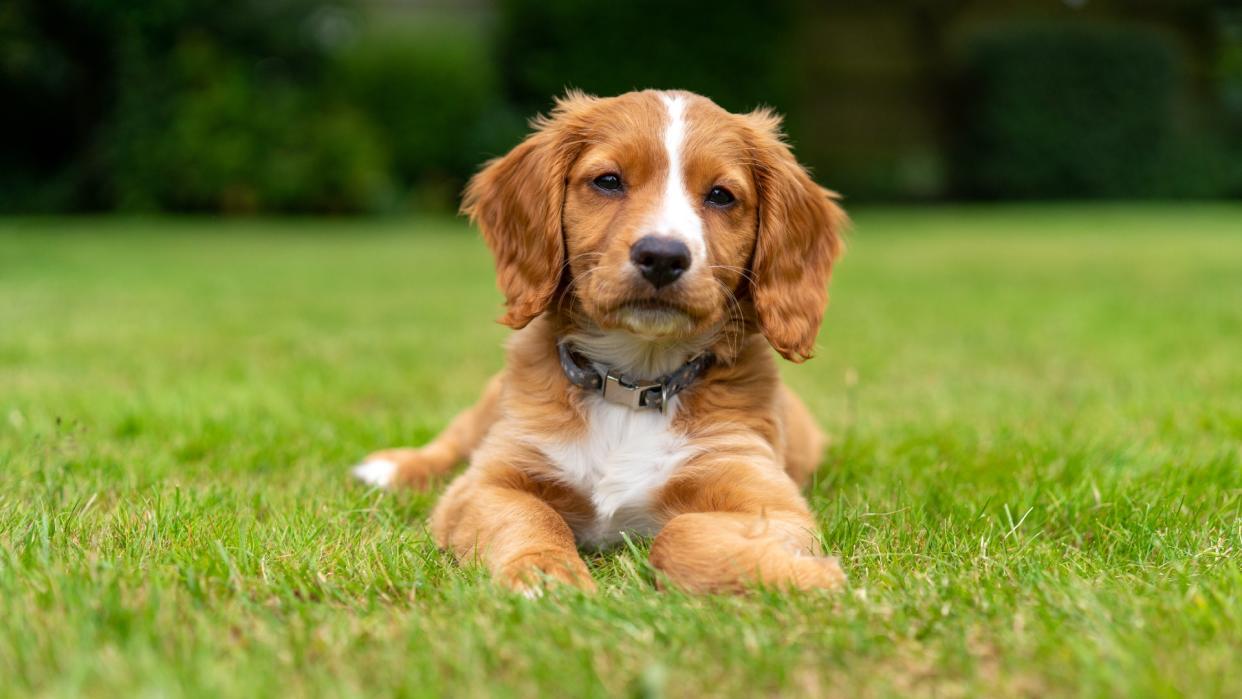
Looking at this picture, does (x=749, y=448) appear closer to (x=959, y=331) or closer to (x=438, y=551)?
(x=438, y=551)

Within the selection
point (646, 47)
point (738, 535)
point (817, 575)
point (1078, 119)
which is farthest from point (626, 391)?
point (1078, 119)

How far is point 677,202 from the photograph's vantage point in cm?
331

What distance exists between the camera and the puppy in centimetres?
314

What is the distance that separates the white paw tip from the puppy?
595 millimetres

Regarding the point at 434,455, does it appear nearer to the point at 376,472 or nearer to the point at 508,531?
the point at 376,472

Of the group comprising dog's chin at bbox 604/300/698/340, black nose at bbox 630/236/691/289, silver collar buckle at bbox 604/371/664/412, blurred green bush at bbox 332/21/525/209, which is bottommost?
blurred green bush at bbox 332/21/525/209

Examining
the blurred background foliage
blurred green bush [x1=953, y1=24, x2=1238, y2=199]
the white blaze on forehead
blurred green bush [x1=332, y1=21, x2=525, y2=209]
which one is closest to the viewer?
the white blaze on forehead

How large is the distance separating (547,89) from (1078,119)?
1198cm

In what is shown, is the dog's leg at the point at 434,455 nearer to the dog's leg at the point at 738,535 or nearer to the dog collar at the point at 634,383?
the dog collar at the point at 634,383

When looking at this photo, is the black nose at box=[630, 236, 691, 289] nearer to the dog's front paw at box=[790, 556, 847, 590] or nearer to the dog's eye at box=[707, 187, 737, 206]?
the dog's eye at box=[707, 187, 737, 206]

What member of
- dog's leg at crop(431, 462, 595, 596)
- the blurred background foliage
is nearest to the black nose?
dog's leg at crop(431, 462, 595, 596)

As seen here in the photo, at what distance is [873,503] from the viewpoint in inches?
140

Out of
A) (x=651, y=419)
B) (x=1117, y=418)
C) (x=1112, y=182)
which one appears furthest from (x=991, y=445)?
(x=1112, y=182)

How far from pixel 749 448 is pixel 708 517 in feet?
1.62
